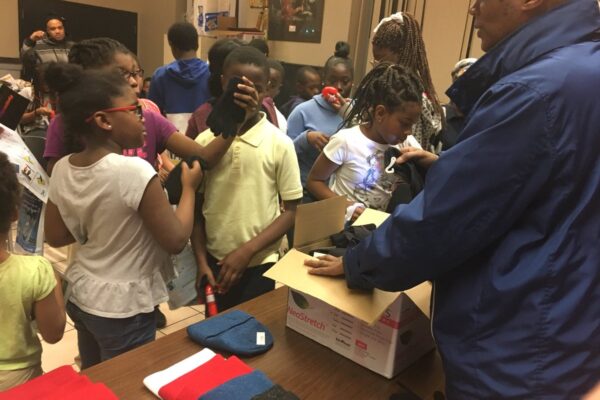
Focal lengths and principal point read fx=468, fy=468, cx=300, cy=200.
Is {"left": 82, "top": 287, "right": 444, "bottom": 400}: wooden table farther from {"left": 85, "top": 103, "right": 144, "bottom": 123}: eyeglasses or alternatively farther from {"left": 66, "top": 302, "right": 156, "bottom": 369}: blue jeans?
{"left": 85, "top": 103, "right": 144, "bottom": 123}: eyeglasses

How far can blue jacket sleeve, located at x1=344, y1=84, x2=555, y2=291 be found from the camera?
26.7 inches

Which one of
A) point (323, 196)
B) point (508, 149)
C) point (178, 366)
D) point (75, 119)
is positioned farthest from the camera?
point (323, 196)

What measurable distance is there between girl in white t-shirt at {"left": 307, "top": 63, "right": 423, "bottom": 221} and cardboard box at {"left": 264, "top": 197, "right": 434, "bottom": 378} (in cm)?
53

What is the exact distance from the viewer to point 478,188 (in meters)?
0.71

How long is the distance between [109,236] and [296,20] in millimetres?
3760

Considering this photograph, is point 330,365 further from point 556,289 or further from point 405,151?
point 405,151

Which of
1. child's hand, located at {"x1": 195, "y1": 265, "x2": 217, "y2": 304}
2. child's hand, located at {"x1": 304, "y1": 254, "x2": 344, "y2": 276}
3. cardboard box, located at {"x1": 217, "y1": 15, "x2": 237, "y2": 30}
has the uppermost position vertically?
cardboard box, located at {"x1": 217, "y1": 15, "x2": 237, "y2": 30}

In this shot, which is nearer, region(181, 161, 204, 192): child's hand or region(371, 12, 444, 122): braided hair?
region(181, 161, 204, 192): child's hand

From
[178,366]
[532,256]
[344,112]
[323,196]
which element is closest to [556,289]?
[532,256]

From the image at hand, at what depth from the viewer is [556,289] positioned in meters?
0.70

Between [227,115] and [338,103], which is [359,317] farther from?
[338,103]

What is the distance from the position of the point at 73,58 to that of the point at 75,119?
0.52 meters

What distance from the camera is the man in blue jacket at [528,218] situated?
676 mm

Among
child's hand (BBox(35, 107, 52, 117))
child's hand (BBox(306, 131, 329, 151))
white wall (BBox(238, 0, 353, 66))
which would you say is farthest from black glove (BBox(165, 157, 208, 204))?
white wall (BBox(238, 0, 353, 66))
